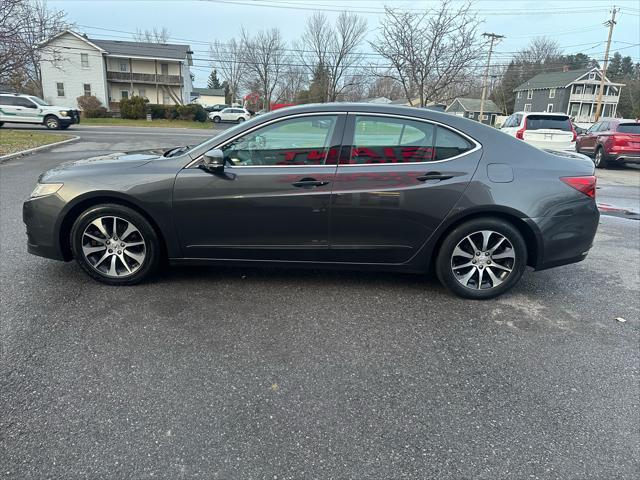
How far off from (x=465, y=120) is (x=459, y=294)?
5.04 ft

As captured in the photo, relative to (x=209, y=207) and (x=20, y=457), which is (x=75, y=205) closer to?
(x=209, y=207)

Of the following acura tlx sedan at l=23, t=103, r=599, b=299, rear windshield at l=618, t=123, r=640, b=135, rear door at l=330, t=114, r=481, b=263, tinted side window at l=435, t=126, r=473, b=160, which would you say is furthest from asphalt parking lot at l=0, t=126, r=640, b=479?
rear windshield at l=618, t=123, r=640, b=135

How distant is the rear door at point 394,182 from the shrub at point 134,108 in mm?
Result: 39211

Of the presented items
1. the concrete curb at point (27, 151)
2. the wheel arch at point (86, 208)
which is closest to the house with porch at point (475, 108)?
the concrete curb at point (27, 151)

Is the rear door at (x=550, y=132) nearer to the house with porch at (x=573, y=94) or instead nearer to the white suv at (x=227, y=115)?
the white suv at (x=227, y=115)

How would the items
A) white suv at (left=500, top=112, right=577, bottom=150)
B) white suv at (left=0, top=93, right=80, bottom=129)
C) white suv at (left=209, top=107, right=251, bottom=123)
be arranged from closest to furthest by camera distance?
1. white suv at (left=500, top=112, right=577, bottom=150)
2. white suv at (left=0, top=93, right=80, bottom=129)
3. white suv at (left=209, top=107, right=251, bottom=123)

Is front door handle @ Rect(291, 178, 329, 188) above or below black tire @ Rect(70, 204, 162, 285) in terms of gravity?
above

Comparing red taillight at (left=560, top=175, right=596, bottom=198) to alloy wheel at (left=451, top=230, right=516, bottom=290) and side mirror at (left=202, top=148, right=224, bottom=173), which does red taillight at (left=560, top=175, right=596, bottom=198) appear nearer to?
alloy wheel at (left=451, top=230, right=516, bottom=290)

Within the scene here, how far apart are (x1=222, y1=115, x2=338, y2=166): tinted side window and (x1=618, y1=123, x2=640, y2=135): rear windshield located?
47.2 ft

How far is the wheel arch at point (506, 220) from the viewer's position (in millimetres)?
3771

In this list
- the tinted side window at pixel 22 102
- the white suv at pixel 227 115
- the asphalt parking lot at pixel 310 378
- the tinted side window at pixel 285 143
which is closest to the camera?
the asphalt parking lot at pixel 310 378

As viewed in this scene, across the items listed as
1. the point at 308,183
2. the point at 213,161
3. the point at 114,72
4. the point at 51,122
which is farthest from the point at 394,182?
the point at 114,72

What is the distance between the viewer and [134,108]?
125 ft

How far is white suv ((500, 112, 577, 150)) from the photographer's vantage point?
13.7 m
